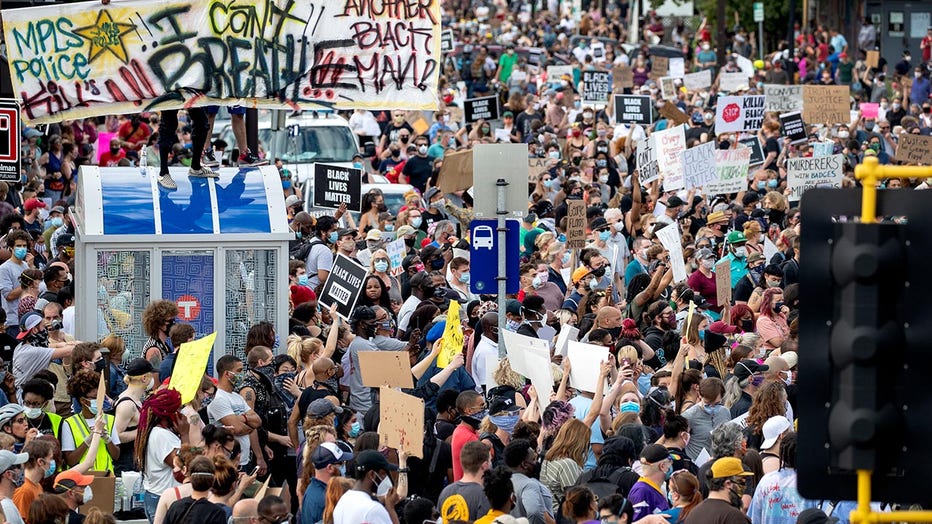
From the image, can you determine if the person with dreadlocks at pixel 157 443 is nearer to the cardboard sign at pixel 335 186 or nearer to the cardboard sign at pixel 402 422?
the cardboard sign at pixel 402 422

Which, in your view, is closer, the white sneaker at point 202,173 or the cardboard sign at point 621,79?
the white sneaker at point 202,173

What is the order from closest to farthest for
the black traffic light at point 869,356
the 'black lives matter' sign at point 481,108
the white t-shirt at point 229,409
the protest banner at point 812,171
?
the black traffic light at point 869,356, the white t-shirt at point 229,409, the protest banner at point 812,171, the 'black lives matter' sign at point 481,108

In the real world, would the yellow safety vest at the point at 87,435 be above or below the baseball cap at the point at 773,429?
below

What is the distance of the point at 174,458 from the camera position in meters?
9.62

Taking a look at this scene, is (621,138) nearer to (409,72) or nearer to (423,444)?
(409,72)

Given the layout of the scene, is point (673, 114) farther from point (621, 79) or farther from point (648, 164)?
point (648, 164)

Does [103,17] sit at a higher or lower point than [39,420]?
higher

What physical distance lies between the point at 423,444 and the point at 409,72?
5.91m

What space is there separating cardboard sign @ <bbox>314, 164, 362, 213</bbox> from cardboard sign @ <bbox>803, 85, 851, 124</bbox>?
31.7 feet

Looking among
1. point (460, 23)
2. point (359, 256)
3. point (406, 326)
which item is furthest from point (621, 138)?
point (460, 23)

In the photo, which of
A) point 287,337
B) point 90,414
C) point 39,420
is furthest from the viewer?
point 287,337

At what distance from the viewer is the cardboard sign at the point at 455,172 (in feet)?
68.5

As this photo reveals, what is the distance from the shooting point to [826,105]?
85.8 ft

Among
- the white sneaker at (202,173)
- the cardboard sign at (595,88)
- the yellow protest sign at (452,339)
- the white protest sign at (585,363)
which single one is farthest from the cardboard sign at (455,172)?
the white protest sign at (585,363)
